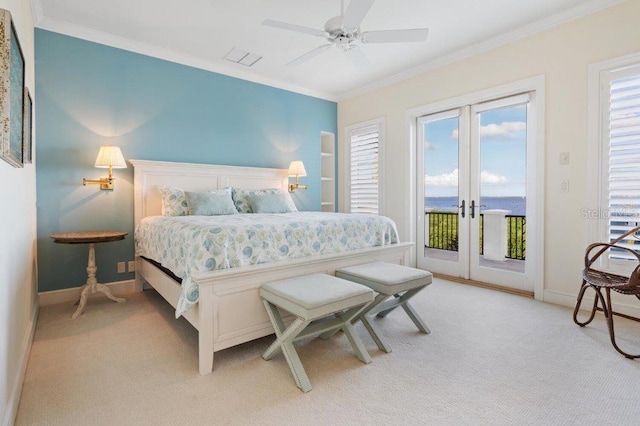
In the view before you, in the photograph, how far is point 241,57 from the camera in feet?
13.4

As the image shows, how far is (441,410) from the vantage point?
1.64 m

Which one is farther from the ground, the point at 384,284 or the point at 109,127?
the point at 109,127

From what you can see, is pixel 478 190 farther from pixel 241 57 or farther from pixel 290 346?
pixel 241 57

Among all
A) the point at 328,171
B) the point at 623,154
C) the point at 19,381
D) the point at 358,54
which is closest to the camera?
the point at 19,381

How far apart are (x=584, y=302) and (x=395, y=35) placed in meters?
2.97

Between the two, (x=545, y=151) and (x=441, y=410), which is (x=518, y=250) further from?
(x=441, y=410)

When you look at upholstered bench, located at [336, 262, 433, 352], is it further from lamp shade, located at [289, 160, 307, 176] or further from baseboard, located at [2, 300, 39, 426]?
lamp shade, located at [289, 160, 307, 176]

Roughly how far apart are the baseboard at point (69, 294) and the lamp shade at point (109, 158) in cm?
131

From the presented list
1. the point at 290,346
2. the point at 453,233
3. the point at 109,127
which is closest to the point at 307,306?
the point at 290,346

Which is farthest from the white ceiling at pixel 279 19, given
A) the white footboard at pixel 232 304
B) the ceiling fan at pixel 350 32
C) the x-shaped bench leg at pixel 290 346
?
the x-shaped bench leg at pixel 290 346

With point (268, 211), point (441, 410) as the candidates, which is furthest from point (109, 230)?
point (441, 410)

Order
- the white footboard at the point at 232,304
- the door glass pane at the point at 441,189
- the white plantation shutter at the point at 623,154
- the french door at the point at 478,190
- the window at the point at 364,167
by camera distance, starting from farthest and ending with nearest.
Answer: the window at the point at 364,167
the door glass pane at the point at 441,189
the french door at the point at 478,190
the white plantation shutter at the point at 623,154
the white footboard at the point at 232,304

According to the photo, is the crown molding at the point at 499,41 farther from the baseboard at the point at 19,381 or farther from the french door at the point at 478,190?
the baseboard at the point at 19,381

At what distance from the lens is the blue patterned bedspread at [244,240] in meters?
2.09
